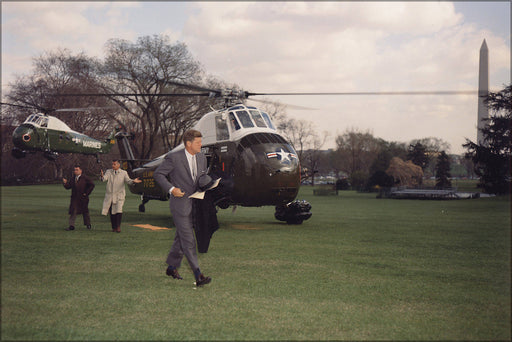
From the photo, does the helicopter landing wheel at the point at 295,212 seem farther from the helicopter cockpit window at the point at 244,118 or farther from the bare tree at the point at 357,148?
the bare tree at the point at 357,148

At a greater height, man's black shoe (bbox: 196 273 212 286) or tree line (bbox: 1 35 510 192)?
tree line (bbox: 1 35 510 192)

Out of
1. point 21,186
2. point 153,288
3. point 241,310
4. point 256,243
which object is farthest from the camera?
point 21,186

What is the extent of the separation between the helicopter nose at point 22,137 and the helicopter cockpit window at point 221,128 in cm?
1381

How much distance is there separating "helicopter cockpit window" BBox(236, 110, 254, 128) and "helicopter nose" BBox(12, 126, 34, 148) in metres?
14.7

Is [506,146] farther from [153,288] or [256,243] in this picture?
[153,288]

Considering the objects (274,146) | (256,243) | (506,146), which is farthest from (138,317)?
(506,146)

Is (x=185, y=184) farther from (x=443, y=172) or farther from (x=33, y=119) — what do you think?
(x=443, y=172)

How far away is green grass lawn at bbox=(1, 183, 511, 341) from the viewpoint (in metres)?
4.94

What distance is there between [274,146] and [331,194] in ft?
136

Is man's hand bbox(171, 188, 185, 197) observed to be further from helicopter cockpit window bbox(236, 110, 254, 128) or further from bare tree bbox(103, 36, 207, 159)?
bare tree bbox(103, 36, 207, 159)

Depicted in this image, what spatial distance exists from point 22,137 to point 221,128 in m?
14.1

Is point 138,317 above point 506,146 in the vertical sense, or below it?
below

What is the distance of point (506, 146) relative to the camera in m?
35.7

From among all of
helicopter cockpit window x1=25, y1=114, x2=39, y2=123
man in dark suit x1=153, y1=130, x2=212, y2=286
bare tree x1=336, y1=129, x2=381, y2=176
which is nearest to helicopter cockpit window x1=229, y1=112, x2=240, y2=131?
man in dark suit x1=153, y1=130, x2=212, y2=286
